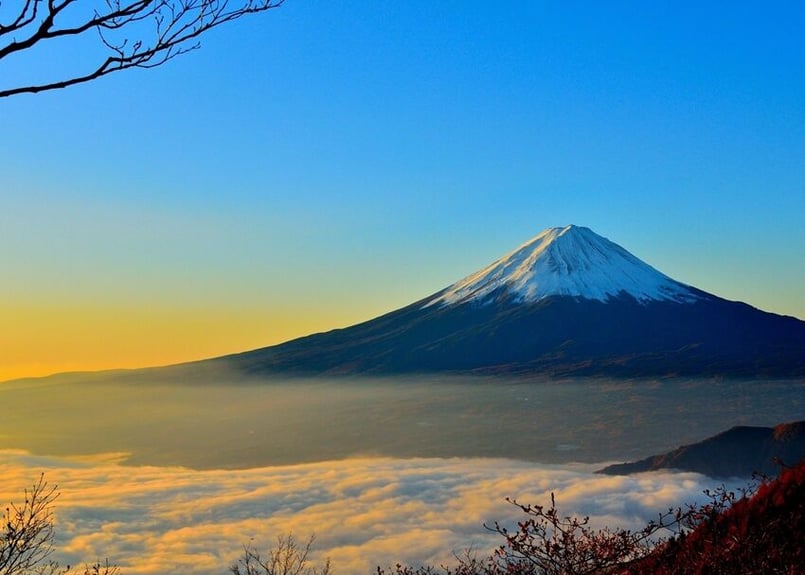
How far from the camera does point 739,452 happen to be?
488 ft

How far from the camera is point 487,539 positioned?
14900cm

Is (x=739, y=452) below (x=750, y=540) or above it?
below

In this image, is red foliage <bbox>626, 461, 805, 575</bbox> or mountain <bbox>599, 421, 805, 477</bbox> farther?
mountain <bbox>599, 421, 805, 477</bbox>

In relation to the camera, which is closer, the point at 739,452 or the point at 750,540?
the point at 750,540

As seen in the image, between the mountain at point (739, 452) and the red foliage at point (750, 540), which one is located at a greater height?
the red foliage at point (750, 540)

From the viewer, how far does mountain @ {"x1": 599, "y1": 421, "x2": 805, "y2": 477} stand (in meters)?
136

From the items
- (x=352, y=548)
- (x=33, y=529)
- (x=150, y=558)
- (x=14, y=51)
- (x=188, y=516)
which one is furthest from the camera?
(x=188, y=516)

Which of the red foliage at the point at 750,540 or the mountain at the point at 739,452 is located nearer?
the red foliage at the point at 750,540

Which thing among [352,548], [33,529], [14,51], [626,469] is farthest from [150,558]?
[14,51]

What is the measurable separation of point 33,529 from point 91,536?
152m

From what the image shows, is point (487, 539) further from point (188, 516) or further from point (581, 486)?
point (188, 516)

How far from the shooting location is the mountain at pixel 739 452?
446ft

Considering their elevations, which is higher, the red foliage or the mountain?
the red foliage

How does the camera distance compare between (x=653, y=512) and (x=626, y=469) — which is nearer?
(x=653, y=512)
